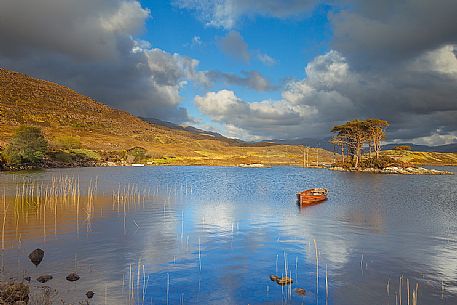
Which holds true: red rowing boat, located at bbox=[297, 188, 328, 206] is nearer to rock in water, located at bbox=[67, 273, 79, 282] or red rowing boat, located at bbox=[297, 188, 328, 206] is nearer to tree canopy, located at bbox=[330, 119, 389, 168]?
rock in water, located at bbox=[67, 273, 79, 282]

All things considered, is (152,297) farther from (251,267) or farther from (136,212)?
(136,212)

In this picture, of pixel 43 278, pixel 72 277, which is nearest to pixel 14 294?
pixel 43 278

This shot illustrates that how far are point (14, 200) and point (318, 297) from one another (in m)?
39.9

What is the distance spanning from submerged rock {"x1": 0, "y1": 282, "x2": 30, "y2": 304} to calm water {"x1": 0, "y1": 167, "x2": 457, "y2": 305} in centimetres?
124

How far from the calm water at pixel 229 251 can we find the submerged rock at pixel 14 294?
1.24 m

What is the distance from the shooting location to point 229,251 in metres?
24.8

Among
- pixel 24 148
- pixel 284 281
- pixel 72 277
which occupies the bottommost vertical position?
pixel 284 281

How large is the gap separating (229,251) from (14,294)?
1359 centimetres

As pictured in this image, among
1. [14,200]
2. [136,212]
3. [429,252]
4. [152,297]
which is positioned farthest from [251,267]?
[14,200]

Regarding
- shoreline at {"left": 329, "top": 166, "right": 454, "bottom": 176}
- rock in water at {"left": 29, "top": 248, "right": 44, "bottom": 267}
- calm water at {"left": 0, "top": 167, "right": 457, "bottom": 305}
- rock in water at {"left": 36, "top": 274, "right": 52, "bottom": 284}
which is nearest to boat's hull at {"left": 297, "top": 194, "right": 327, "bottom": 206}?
calm water at {"left": 0, "top": 167, "right": 457, "bottom": 305}

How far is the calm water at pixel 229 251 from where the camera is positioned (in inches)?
683

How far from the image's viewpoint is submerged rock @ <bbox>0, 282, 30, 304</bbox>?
13828mm

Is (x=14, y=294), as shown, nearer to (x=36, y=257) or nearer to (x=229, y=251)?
(x=36, y=257)

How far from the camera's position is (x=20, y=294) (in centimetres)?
1448
